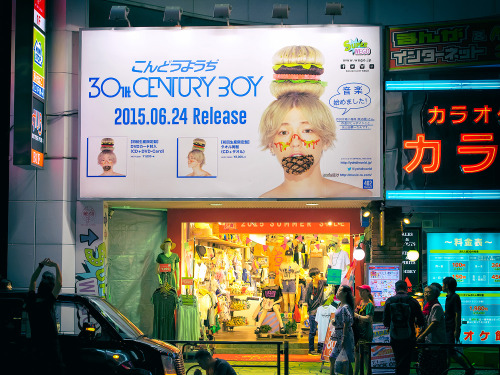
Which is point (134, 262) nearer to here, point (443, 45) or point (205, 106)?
point (205, 106)

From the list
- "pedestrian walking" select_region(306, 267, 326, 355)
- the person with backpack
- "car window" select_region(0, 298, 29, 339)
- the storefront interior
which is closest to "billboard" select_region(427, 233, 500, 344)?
the storefront interior

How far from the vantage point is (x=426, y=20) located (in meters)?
15.6

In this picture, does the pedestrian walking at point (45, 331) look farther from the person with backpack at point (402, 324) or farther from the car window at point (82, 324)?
the person with backpack at point (402, 324)

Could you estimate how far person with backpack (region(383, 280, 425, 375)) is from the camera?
10688 millimetres

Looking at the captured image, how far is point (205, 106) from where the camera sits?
14047 mm

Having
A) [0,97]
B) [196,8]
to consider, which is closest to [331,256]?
[196,8]

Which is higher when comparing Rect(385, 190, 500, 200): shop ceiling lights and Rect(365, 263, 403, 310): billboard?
Rect(385, 190, 500, 200): shop ceiling lights

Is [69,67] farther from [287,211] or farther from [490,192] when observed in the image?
[490,192]

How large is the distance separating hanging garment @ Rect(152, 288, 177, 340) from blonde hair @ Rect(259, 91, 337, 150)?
4.14 m

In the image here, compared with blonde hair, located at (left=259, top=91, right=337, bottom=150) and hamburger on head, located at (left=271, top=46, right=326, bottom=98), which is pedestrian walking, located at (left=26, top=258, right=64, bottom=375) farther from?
hamburger on head, located at (left=271, top=46, right=326, bottom=98)

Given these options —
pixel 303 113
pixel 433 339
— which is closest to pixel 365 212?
pixel 303 113

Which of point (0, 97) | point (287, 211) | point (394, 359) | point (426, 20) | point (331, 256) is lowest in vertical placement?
point (394, 359)

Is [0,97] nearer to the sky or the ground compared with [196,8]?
nearer to the ground

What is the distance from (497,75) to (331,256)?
5777mm
